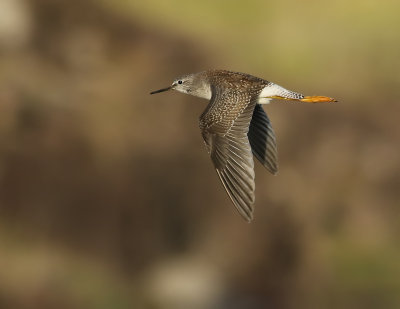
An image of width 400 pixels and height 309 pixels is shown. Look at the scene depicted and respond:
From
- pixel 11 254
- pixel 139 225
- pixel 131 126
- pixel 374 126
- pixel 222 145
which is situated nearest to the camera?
pixel 222 145

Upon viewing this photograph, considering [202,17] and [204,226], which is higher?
[202,17]

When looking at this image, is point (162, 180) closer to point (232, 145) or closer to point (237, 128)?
point (237, 128)

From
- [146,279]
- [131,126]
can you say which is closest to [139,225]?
[146,279]

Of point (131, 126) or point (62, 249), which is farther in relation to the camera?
point (131, 126)

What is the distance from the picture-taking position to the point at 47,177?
22641 millimetres

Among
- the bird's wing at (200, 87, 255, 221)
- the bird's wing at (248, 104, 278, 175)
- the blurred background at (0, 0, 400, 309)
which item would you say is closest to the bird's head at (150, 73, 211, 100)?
the bird's wing at (248, 104, 278, 175)

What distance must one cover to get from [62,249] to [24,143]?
259 centimetres

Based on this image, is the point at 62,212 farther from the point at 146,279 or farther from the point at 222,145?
the point at 222,145

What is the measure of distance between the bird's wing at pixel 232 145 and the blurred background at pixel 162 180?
9746 mm

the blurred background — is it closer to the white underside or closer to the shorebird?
the shorebird

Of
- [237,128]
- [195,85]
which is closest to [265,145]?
[237,128]

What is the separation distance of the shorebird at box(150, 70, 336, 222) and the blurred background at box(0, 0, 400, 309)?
8971 millimetres

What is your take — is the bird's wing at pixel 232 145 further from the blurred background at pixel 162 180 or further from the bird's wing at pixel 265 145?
the blurred background at pixel 162 180

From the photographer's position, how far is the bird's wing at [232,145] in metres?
12.0
